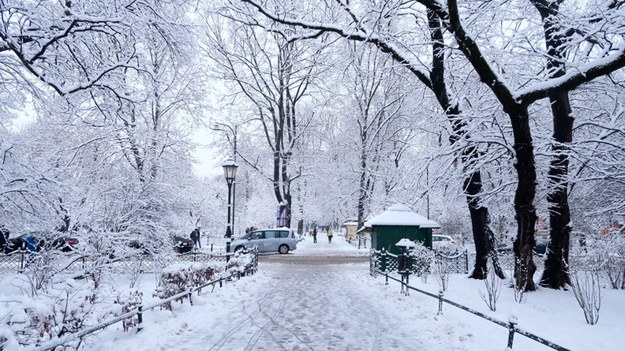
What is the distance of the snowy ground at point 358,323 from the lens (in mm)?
7238

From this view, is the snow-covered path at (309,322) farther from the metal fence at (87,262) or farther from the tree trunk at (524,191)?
the tree trunk at (524,191)

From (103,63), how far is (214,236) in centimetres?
4739

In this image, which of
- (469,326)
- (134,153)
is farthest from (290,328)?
(134,153)

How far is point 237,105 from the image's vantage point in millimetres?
37562

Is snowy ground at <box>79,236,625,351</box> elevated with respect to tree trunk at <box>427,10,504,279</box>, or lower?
lower

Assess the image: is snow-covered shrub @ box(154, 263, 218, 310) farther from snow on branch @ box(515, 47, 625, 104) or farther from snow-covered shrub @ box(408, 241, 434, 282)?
snow on branch @ box(515, 47, 625, 104)

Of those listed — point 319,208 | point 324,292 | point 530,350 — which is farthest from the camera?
point 319,208

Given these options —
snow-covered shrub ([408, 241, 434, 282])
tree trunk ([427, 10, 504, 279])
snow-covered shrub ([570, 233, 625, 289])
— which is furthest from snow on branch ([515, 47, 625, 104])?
snow-covered shrub ([408, 241, 434, 282])

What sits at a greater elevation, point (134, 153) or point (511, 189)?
point (134, 153)

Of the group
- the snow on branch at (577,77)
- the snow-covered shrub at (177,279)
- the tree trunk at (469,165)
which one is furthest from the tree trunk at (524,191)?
the snow-covered shrub at (177,279)

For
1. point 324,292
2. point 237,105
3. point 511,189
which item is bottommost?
point 324,292

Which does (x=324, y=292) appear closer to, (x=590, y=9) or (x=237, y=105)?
(x=590, y=9)

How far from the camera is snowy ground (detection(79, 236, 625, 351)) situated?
7.24 m

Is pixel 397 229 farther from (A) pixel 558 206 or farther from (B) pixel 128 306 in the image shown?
(B) pixel 128 306
